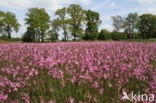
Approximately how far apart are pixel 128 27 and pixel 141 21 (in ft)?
18.0

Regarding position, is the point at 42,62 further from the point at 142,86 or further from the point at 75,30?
the point at 75,30

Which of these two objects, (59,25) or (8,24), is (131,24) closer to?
(59,25)

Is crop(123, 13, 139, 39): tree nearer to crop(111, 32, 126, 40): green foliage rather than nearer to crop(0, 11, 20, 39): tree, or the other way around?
crop(111, 32, 126, 40): green foliage

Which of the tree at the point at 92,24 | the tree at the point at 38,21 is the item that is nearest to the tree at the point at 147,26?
the tree at the point at 92,24

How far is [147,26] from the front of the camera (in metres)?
77.0

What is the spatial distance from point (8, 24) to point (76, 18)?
92.2 feet

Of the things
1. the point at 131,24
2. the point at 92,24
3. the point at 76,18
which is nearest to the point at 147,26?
the point at 131,24

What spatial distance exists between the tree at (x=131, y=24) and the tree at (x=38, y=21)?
3338cm

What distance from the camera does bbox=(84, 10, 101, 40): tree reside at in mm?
55938

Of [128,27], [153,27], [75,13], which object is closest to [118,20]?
[128,27]

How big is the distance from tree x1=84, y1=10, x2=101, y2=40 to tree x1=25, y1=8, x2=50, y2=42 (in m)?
12.8

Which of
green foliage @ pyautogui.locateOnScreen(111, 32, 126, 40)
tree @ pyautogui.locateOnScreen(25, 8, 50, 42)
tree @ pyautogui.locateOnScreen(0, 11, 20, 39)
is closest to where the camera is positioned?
tree @ pyautogui.locateOnScreen(25, 8, 50, 42)

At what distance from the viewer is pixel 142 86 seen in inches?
139

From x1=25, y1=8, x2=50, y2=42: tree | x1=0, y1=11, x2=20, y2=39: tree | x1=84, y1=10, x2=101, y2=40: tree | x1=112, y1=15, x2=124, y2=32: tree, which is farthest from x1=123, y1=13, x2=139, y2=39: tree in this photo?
x1=0, y1=11, x2=20, y2=39: tree
